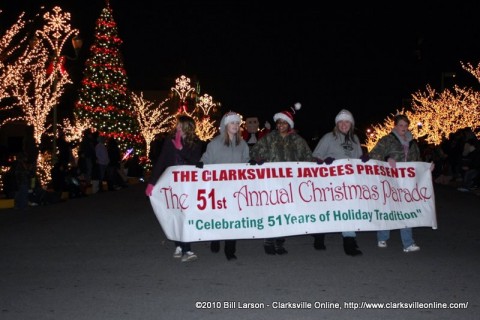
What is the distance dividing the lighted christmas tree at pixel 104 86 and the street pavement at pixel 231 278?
27539mm

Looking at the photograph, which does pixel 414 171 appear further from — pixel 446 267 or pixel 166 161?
pixel 166 161

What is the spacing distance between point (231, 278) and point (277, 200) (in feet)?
5.80

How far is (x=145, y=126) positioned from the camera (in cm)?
6375

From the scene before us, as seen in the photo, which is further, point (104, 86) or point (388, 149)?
point (104, 86)

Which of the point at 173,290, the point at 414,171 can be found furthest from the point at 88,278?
the point at 414,171

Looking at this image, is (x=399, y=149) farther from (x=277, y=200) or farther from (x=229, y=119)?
(x=229, y=119)

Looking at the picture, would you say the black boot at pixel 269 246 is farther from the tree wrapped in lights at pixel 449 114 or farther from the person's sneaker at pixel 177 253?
the tree wrapped in lights at pixel 449 114

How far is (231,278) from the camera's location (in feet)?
26.5

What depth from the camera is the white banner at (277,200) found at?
30.5ft

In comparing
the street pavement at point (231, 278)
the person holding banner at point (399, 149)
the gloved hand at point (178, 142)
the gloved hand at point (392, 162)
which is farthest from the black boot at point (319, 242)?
the gloved hand at point (178, 142)

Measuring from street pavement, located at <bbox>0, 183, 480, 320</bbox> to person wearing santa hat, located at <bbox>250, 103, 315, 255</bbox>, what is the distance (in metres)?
0.22

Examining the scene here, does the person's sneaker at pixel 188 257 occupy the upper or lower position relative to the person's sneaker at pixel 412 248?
lower

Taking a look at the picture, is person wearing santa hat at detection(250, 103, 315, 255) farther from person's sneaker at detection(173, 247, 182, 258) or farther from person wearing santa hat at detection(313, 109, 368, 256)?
person's sneaker at detection(173, 247, 182, 258)

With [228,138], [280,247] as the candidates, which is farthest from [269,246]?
[228,138]
